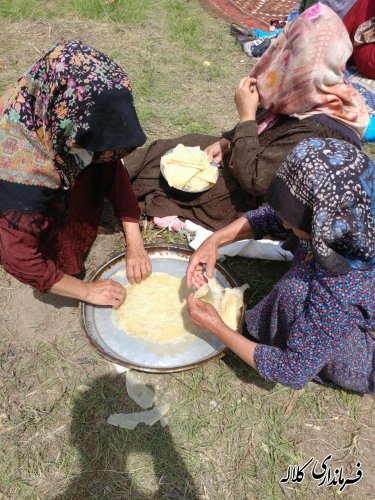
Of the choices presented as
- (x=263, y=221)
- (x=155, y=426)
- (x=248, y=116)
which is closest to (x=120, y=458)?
(x=155, y=426)

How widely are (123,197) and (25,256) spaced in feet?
2.55

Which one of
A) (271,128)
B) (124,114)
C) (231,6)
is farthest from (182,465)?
(231,6)

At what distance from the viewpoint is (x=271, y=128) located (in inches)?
104

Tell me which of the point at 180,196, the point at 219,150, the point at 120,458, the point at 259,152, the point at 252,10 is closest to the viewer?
the point at 120,458

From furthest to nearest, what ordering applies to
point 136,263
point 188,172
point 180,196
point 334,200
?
point 180,196
point 188,172
point 136,263
point 334,200

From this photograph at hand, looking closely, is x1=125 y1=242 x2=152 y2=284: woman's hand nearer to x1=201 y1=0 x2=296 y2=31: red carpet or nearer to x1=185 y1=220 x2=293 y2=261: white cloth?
x1=185 y1=220 x2=293 y2=261: white cloth

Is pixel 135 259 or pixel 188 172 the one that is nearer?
pixel 135 259

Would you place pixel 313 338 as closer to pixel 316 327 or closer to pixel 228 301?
pixel 316 327

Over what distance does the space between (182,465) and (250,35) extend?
5.12 metres

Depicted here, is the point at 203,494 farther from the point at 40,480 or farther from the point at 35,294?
the point at 35,294

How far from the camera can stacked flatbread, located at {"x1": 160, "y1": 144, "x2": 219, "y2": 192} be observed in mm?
2705

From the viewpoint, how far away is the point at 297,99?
2395 millimetres

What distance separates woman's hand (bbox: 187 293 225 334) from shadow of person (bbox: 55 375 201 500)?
0.52 meters

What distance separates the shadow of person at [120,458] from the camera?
174 cm
